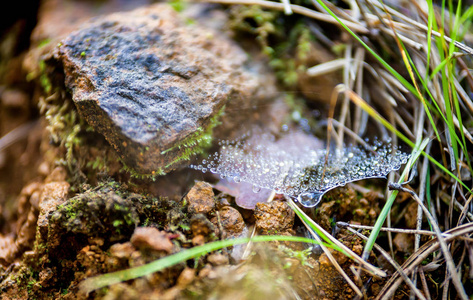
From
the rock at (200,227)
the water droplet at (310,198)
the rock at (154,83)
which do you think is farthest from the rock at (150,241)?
the water droplet at (310,198)

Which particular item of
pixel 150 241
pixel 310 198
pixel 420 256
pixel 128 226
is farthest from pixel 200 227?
pixel 420 256

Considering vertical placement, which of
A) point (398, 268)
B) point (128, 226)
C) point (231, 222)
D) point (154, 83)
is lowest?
point (398, 268)

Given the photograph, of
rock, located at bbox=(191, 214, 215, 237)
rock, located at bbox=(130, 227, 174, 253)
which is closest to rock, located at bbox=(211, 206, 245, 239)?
rock, located at bbox=(191, 214, 215, 237)

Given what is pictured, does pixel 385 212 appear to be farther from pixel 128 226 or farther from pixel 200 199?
pixel 128 226

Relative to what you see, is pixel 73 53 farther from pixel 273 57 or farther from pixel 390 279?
pixel 390 279

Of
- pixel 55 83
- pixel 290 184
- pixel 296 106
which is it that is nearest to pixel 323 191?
pixel 290 184

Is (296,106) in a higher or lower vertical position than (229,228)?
higher

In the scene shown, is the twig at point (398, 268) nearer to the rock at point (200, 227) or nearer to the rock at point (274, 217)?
the rock at point (274, 217)
